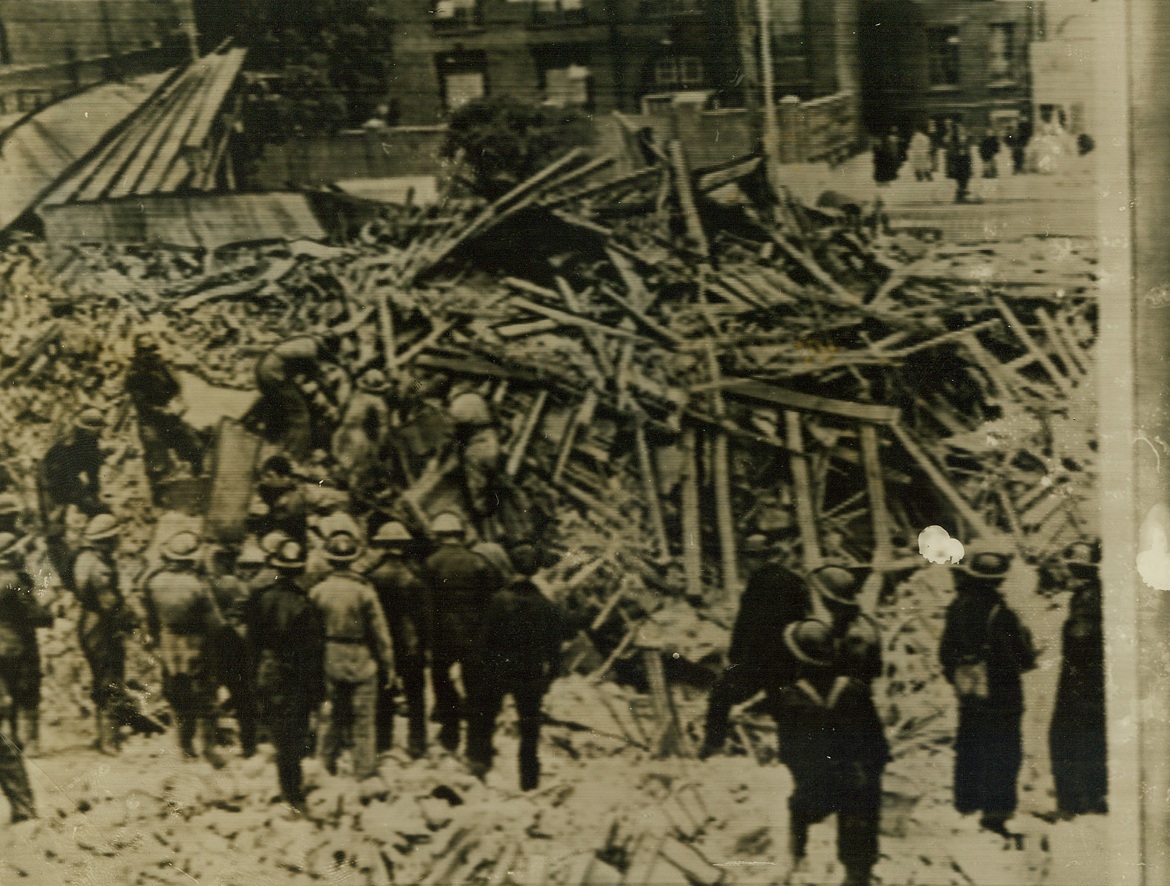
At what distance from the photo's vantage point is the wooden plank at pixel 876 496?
2.33 metres

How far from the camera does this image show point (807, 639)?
91.8 inches

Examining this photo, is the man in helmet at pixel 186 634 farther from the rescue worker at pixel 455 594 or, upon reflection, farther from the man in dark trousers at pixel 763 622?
the man in dark trousers at pixel 763 622

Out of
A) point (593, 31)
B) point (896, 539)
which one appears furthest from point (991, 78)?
point (896, 539)

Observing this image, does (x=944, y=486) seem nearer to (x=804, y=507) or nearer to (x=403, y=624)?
(x=804, y=507)

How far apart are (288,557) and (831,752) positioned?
1.36 m

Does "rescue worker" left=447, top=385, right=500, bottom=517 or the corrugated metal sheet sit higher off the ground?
the corrugated metal sheet

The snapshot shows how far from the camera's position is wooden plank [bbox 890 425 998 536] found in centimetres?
233

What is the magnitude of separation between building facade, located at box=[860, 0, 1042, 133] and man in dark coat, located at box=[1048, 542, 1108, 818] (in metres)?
1.06

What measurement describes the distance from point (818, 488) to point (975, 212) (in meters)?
0.75

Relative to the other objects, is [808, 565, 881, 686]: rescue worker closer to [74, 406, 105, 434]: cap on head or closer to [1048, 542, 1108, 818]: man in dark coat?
[1048, 542, 1108, 818]: man in dark coat

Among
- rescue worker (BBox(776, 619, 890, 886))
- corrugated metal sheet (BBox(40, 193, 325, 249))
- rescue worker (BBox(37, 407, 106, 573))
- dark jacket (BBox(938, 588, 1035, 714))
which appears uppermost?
corrugated metal sheet (BBox(40, 193, 325, 249))

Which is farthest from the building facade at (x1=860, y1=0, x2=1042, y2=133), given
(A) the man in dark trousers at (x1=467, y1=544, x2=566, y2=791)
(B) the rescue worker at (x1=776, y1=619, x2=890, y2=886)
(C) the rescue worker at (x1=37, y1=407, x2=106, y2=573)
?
(C) the rescue worker at (x1=37, y1=407, x2=106, y2=573)

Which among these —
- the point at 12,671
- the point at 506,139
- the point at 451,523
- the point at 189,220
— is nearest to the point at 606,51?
the point at 506,139

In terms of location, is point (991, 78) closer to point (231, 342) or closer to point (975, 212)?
point (975, 212)
